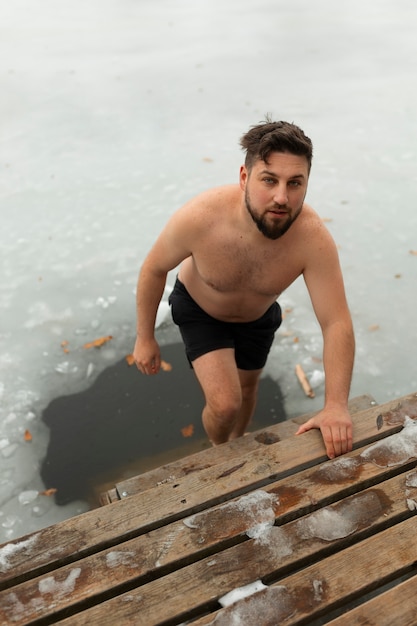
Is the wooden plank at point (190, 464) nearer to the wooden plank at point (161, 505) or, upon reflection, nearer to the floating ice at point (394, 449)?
the wooden plank at point (161, 505)

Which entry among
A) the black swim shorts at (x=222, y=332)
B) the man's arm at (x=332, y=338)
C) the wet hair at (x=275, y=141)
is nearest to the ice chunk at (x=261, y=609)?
the man's arm at (x=332, y=338)

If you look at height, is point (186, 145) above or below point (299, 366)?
above

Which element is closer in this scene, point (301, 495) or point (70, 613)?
point (70, 613)

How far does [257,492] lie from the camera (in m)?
2.03

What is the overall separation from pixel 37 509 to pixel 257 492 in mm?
Result: 1237

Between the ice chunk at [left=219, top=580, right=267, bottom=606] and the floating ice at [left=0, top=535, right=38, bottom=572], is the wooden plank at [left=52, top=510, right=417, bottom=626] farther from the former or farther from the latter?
the floating ice at [left=0, top=535, right=38, bottom=572]

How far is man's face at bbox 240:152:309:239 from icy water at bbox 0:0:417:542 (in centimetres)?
137

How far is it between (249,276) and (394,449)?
88 centimetres

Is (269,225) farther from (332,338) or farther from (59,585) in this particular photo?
(59,585)

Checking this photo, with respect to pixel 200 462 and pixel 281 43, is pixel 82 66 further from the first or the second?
pixel 200 462

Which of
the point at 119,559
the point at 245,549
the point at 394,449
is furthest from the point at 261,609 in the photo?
the point at 394,449

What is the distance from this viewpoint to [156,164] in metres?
5.43

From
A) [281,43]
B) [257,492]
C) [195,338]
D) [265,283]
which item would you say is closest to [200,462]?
[257,492]

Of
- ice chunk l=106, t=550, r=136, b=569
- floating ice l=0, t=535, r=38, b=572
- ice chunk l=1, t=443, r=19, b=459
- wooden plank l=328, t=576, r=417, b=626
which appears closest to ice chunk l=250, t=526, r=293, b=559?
wooden plank l=328, t=576, r=417, b=626
